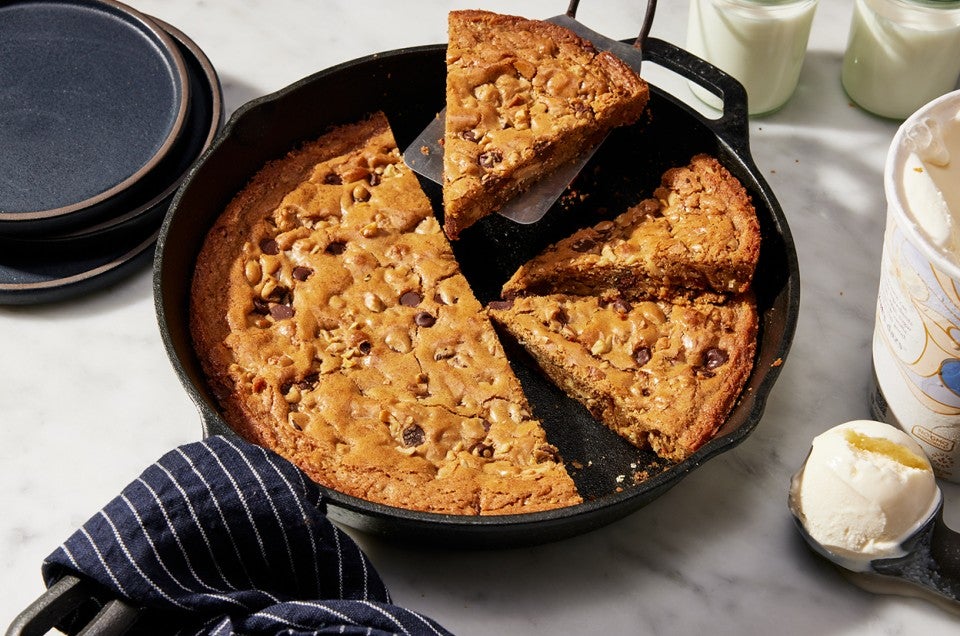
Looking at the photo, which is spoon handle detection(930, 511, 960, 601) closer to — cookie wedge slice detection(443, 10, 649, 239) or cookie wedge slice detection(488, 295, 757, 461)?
cookie wedge slice detection(488, 295, 757, 461)

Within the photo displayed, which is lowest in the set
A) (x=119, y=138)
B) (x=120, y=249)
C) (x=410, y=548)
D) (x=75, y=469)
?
(x=410, y=548)

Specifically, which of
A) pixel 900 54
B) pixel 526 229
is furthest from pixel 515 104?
pixel 900 54

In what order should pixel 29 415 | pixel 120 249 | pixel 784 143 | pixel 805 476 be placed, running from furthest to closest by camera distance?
pixel 784 143, pixel 120 249, pixel 29 415, pixel 805 476

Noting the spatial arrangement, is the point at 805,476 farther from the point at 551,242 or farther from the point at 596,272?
the point at 551,242

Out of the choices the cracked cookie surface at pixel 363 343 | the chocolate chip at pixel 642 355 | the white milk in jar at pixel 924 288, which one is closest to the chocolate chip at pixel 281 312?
the cracked cookie surface at pixel 363 343

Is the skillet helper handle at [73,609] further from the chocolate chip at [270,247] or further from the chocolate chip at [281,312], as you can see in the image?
the chocolate chip at [270,247]

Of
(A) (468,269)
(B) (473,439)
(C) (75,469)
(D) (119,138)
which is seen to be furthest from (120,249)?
(B) (473,439)
